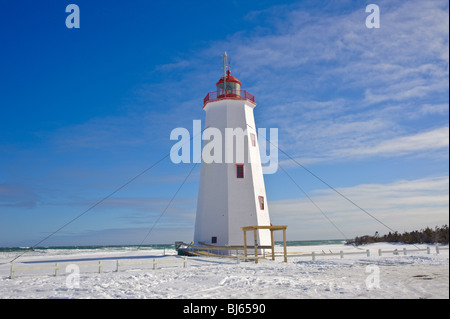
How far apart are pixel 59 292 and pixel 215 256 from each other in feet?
43.8

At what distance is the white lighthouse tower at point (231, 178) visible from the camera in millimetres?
24438

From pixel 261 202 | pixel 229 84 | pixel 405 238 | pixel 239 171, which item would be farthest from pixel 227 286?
pixel 405 238

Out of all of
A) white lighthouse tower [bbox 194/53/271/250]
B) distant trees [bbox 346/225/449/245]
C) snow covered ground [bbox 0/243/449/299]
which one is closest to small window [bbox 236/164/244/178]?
white lighthouse tower [bbox 194/53/271/250]

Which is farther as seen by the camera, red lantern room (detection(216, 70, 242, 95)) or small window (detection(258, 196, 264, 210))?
red lantern room (detection(216, 70, 242, 95))

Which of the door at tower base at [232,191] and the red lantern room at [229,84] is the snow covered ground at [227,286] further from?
the red lantern room at [229,84]

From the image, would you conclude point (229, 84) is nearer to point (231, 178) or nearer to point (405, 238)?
point (231, 178)

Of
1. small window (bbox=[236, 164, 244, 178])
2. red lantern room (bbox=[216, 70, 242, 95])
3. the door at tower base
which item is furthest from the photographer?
red lantern room (bbox=[216, 70, 242, 95])

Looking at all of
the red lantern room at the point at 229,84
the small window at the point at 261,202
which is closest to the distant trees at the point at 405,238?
the small window at the point at 261,202

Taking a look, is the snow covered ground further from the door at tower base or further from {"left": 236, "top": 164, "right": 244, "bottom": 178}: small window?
{"left": 236, "top": 164, "right": 244, "bottom": 178}: small window

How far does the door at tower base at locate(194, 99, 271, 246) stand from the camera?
959 inches

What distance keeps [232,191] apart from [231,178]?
100 cm
